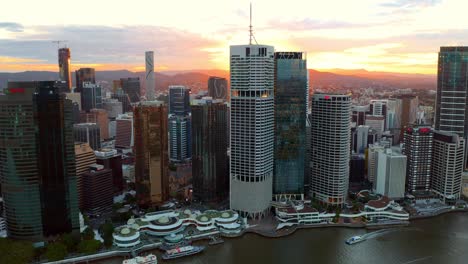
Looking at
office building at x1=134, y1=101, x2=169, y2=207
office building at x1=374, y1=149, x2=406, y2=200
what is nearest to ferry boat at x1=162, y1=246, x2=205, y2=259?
office building at x1=134, y1=101, x2=169, y2=207

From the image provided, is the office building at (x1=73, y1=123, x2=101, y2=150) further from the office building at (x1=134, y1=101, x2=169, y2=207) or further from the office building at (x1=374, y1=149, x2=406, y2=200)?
the office building at (x1=374, y1=149, x2=406, y2=200)

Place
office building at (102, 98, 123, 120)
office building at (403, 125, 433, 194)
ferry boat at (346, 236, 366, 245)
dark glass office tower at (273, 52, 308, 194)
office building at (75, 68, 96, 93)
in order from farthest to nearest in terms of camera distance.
A: office building at (75, 68, 96, 93) < office building at (102, 98, 123, 120) < office building at (403, 125, 433, 194) < dark glass office tower at (273, 52, 308, 194) < ferry boat at (346, 236, 366, 245)

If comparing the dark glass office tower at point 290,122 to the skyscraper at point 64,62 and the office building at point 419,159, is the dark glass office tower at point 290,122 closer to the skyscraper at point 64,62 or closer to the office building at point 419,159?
the office building at point 419,159

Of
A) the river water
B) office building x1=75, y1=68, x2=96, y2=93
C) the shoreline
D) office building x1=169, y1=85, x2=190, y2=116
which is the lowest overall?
the river water

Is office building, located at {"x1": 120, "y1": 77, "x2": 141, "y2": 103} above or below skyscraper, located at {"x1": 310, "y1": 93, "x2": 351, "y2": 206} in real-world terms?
above

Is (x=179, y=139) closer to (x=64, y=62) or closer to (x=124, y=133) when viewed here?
(x=124, y=133)

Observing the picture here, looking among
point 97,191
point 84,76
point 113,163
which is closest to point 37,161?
point 97,191

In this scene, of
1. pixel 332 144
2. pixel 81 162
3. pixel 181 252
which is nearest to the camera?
pixel 181 252
